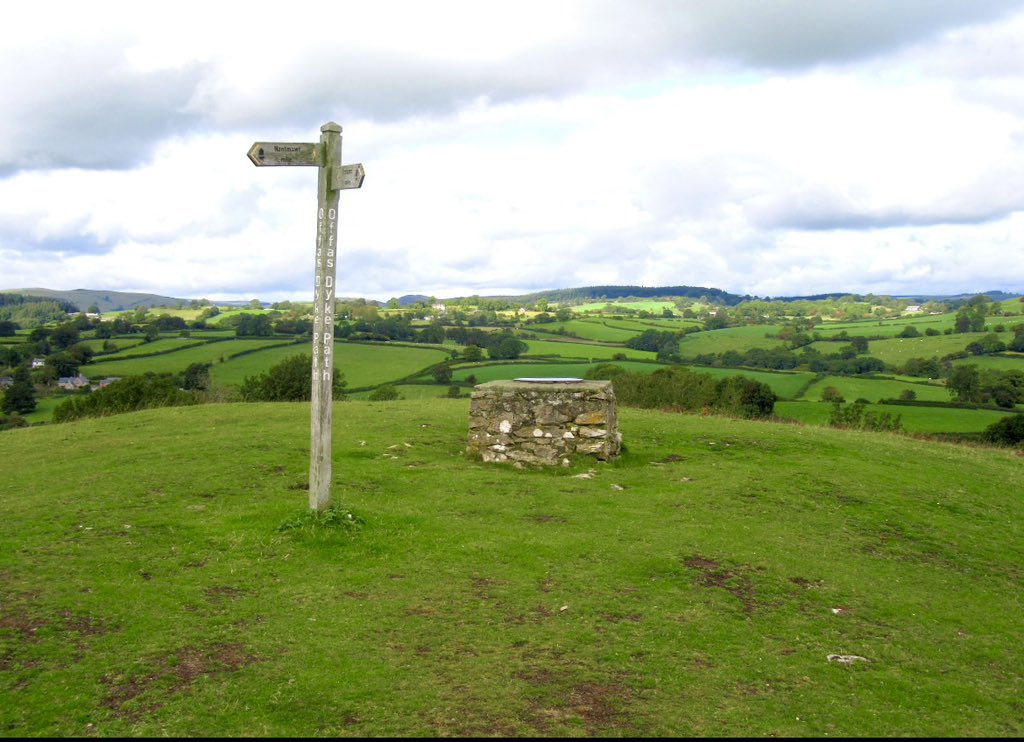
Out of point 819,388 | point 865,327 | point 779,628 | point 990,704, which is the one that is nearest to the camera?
point 990,704

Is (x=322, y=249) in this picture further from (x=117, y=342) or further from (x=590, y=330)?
(x=590, y=330)

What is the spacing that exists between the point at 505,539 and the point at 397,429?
1065cm

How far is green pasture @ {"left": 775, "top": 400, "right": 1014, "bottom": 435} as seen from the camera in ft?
138

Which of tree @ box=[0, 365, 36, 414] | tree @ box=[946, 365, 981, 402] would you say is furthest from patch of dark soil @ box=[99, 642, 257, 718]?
tree @ box=[946, 365, 981, 402]

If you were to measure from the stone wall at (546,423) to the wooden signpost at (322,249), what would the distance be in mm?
6527

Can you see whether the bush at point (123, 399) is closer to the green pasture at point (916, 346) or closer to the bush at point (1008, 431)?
the bush at point (1008, 431)

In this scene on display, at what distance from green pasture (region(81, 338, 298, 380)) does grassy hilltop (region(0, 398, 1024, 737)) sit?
4747cm

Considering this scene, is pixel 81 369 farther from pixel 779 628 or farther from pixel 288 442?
pixel 779 628

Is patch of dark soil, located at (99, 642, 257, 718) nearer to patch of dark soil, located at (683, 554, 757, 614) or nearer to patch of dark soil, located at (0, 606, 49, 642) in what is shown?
patch of dark soil, located at (0, 606, 49, 642)

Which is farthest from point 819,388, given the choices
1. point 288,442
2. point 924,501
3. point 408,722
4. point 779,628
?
point 408,722

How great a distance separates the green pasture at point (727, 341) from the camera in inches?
Answer: 3533

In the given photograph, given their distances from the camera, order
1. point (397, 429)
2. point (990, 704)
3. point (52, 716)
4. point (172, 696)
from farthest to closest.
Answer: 1. point (397, 429)
2. point (990, 704)
3. point (172, 696)
4. point (52, 716)

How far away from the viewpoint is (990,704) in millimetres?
7516

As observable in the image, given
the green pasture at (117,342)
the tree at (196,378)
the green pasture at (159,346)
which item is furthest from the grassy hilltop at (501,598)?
the green pasture at (117,342)
